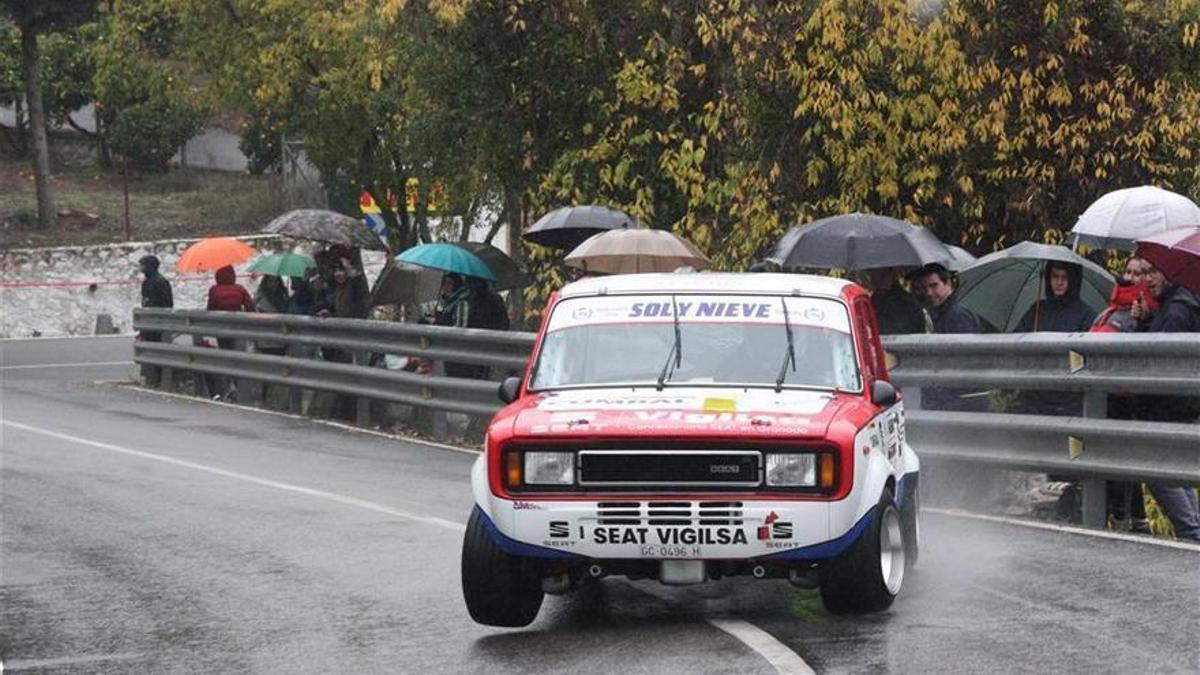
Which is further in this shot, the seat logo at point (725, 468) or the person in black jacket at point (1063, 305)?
the person in black jacket at point (1063, 305)

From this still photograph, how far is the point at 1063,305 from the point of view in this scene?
14.4 metres

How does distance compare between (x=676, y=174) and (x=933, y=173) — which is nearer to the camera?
(x=933, y=173)

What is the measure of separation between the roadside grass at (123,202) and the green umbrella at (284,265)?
23.0 metres

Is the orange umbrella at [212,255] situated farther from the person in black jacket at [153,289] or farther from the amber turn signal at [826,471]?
the amber turn signal at [826,471]

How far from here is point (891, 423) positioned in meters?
10.2

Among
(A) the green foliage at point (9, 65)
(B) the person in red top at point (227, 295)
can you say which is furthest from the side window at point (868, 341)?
(A) the green foliage at point (9, 65)

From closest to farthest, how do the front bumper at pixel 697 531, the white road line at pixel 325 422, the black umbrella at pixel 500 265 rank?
1. the front bumper at pixel 697 531
2. the white road line at pixel 325 422
3. the black umbrella at pixel 500 265

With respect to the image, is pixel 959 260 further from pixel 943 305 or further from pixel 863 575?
pixel 863 575

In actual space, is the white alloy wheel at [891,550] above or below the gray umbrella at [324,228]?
→ below

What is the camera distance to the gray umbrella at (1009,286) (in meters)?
15.3

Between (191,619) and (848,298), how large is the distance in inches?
136

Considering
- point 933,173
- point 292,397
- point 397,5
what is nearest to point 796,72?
point 933,173

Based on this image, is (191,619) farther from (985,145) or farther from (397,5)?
(397,5)

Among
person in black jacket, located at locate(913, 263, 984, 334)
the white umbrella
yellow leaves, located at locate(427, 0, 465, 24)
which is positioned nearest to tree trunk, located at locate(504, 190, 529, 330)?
yellow leaves, located at locate(427, 0, 465, 24)
